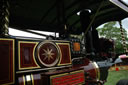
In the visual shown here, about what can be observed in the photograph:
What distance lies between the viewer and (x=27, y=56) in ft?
5.88

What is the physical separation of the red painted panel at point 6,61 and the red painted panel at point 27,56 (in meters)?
0.15

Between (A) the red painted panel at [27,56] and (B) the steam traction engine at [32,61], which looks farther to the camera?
(A) the red painted panel at [27,56]

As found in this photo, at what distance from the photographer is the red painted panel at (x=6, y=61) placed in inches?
59.8

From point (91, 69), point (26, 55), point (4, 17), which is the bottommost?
point (91, 69)

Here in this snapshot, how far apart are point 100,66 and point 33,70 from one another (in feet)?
7.08

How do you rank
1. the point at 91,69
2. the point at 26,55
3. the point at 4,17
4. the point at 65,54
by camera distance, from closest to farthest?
the point at 26,55 < the point at 4,17 < the point at 65,54 < the point at 91,69

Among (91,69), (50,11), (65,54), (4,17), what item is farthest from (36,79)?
(50,11)

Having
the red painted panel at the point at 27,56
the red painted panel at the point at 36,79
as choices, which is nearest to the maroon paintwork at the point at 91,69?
the red painted panel at the point at 36,79

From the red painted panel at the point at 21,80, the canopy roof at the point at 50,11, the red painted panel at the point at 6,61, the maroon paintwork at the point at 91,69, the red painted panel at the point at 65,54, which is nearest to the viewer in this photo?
the red painted panel at the point at 6,61

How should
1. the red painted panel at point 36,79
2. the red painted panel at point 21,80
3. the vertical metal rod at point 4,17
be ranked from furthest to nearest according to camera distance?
1. the vertical metal rod at point 4,17
2. the red painted panel at point 36,79
3. the red painted panel at point 21,80

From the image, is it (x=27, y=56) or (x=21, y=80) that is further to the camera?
(x=27, y=56)

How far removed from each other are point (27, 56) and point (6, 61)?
326 millimetres

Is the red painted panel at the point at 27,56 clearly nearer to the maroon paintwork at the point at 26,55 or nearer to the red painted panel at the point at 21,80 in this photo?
the maroon paintwork at the point at 26,55

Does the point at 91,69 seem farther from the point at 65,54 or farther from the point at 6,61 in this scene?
the point at 6,61
